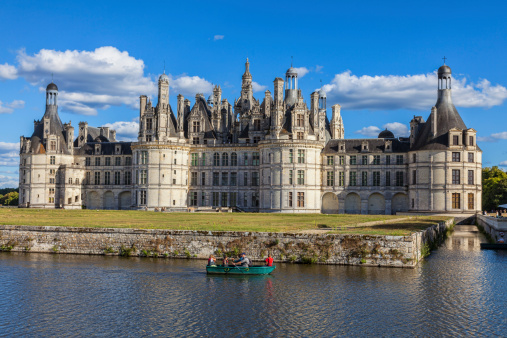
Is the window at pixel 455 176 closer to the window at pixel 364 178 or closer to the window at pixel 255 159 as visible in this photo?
the window at pixel 364 178

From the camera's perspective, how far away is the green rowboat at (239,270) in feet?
104

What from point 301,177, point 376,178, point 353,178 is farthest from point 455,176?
point 301,177

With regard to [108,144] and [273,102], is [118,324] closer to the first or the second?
[273,102]

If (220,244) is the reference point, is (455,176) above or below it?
above

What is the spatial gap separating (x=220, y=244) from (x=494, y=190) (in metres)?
64.3

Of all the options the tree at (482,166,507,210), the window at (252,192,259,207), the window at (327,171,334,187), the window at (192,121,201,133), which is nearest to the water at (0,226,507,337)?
the window at (327,171,334,187)

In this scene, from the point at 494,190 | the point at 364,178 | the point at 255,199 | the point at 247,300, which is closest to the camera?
the point at 247,300

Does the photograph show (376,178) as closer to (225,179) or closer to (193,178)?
(225,179)

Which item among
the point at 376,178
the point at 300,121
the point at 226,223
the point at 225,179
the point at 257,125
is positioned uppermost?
the point at 257,125

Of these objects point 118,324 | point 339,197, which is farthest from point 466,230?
point 118,324

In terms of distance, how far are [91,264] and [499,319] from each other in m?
23.6

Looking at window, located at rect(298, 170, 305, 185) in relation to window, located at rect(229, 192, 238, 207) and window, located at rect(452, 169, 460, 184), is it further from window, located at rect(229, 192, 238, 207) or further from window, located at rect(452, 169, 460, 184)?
window, located at rect(452, 169, 460, 184)

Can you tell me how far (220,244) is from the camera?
37750 millimetres

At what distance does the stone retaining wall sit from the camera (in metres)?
35.0
